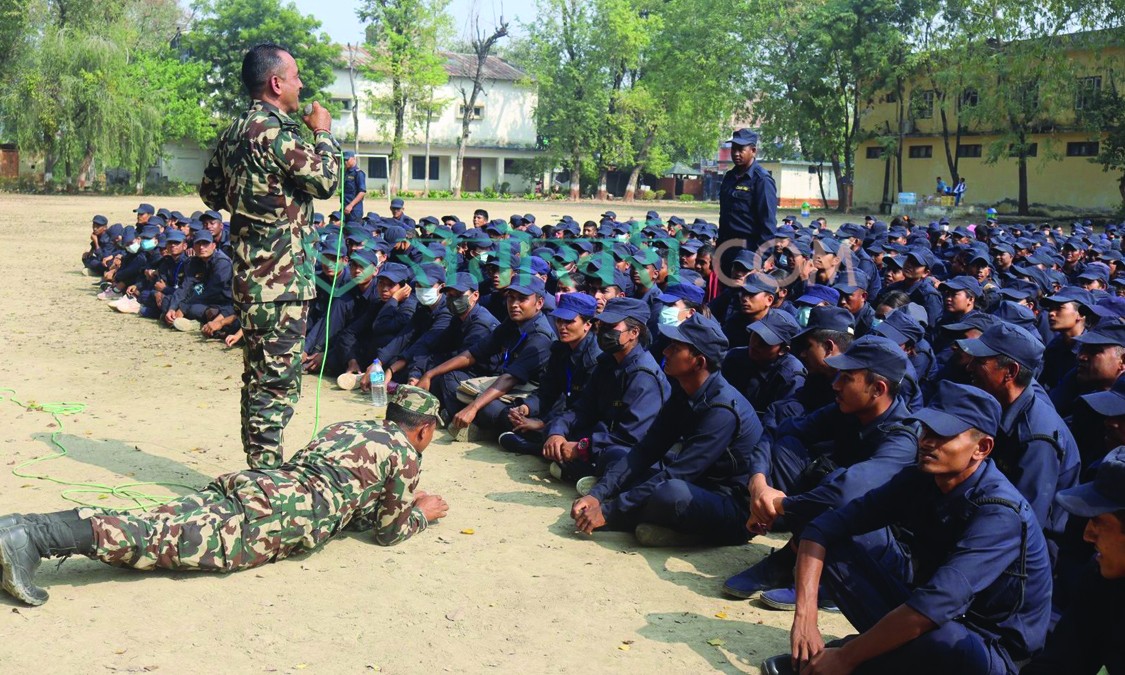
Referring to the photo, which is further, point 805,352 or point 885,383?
point 805,352

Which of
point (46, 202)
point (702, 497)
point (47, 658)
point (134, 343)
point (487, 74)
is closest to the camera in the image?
point (47, 658)

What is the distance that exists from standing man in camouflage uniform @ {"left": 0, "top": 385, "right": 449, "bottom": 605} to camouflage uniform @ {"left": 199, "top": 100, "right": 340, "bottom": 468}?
0.75m

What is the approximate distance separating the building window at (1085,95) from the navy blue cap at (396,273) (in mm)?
25438

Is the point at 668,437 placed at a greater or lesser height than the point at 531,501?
greater

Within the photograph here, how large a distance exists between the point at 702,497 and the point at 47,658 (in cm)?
292

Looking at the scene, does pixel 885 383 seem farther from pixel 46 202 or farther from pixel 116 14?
pixel 116 14

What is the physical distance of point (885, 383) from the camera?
14.1 feet

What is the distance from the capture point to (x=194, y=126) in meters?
43.7

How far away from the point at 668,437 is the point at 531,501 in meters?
1.01

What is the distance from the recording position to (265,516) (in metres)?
4.44

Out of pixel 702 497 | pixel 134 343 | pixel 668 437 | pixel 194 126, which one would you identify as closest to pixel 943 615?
pixel 702 497

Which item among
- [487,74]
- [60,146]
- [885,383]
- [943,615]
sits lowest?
[943,615]

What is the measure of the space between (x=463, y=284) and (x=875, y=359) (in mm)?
4364

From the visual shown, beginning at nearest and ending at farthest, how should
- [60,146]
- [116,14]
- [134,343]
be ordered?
[134,343], [60,146], [116,14]
